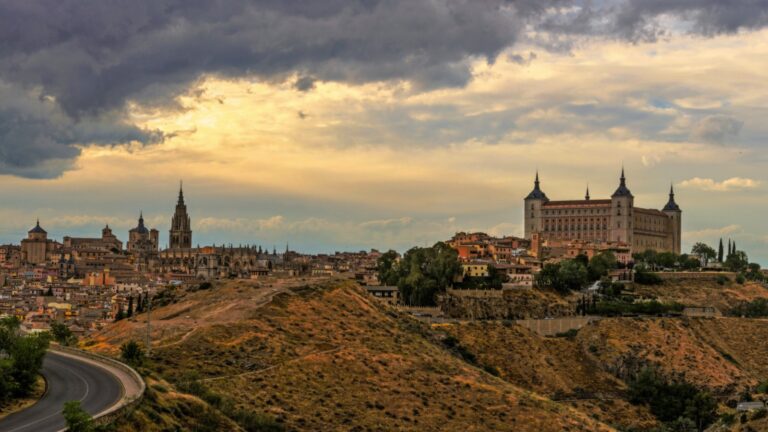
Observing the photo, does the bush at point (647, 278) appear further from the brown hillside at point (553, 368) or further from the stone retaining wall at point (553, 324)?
the brown hillside at point (553, 368)

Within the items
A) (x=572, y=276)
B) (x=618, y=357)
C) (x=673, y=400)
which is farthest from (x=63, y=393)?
(x=572, y=276)

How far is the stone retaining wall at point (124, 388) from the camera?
142ft

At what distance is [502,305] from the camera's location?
445 feet

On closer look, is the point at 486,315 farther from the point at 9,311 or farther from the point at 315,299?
the point at 9,311

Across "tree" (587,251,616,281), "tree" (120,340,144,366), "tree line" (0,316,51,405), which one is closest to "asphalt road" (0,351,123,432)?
"tree line" (0,316,51,405)

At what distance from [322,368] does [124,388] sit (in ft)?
83.4

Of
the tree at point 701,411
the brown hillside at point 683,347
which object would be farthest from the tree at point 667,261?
the tree at point 701,411

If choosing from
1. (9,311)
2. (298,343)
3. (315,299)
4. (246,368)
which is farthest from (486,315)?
(9,311)

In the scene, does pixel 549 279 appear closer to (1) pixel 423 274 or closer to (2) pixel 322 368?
(1) pixel 423 274

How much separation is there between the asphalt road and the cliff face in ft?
248

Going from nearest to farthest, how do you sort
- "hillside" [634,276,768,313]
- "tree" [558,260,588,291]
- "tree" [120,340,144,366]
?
"tree" [120,340,144,366] < "tree" [558,260,588,291] < "hillside" [634,276,768,313]

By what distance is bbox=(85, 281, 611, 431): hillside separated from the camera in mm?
66750

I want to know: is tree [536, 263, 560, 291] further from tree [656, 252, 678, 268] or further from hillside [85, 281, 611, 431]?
hillside [85, 281, 611, 431]

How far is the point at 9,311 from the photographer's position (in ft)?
518
